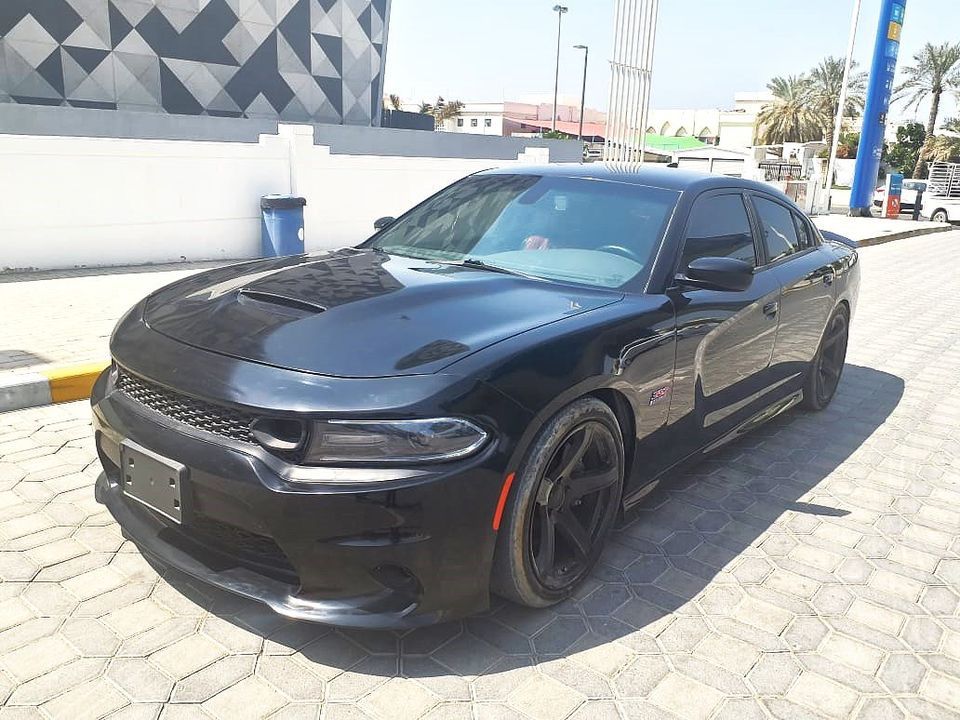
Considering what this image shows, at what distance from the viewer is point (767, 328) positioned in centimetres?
417

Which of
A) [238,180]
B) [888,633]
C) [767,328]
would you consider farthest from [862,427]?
[238,180]

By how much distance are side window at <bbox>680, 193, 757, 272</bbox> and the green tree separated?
46567mm

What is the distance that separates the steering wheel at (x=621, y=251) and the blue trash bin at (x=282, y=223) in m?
7.04

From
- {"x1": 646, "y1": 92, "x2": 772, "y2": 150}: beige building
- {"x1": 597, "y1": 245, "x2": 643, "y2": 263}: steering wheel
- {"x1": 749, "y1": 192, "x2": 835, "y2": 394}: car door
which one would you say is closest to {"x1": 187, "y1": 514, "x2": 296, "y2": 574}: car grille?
{"x1": 597, "y1": 245, "x2": 643, "y2": 263}: steering wheel

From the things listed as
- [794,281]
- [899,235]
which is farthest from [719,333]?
[899,235]

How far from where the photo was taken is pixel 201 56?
55.2ft

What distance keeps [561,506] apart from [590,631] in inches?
A: 17.7

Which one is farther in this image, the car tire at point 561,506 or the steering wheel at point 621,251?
the steering wheel at point 621,251

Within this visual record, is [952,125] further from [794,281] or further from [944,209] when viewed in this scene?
[794,281]

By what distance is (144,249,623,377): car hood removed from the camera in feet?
8.04

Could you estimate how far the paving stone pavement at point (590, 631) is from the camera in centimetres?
238

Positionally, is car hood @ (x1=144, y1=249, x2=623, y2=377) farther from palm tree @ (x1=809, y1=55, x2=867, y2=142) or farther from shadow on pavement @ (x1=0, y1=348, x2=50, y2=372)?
palm tree @ (x1=809, y1=55, x2=867, y2=142)

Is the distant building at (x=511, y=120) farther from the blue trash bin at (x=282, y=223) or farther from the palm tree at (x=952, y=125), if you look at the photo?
the blue trash bin at (x=282, y=223)

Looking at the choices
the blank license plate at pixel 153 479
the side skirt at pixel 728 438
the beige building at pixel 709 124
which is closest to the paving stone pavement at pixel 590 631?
the side skirt at pixel 728 438
